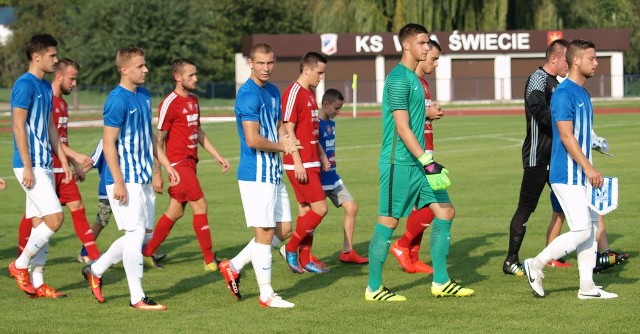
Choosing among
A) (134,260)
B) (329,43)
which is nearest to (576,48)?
(134,260)

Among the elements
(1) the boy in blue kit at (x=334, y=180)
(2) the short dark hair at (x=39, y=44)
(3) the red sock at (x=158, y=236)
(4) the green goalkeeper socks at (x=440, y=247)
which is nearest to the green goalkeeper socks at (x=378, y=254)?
(4) the green goalkeeper socks at (x=440, y=247)

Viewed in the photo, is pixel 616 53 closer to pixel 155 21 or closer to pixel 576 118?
pixel 155 21

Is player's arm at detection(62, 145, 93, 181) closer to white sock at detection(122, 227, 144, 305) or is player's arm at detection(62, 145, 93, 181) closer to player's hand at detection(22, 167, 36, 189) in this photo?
player's hand at detection(22, 167, 36, 189)

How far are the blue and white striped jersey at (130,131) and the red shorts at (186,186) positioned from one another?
2.40 m

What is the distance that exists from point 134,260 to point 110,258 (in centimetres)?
34

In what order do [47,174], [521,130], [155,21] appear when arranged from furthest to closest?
[155,21], [521,130], [47,174]

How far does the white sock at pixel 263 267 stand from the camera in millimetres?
9273

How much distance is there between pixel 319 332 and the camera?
320 inches

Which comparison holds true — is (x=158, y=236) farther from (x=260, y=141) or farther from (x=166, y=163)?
(x=260, y=141)

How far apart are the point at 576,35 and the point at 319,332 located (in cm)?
5513

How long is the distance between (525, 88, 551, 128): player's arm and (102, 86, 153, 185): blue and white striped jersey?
370 cm

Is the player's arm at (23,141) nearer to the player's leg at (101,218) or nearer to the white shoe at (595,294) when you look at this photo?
the player's leg at (101,218)

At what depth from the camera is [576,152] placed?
8.91 meters

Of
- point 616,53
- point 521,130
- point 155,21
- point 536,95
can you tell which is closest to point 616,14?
point 616,53
